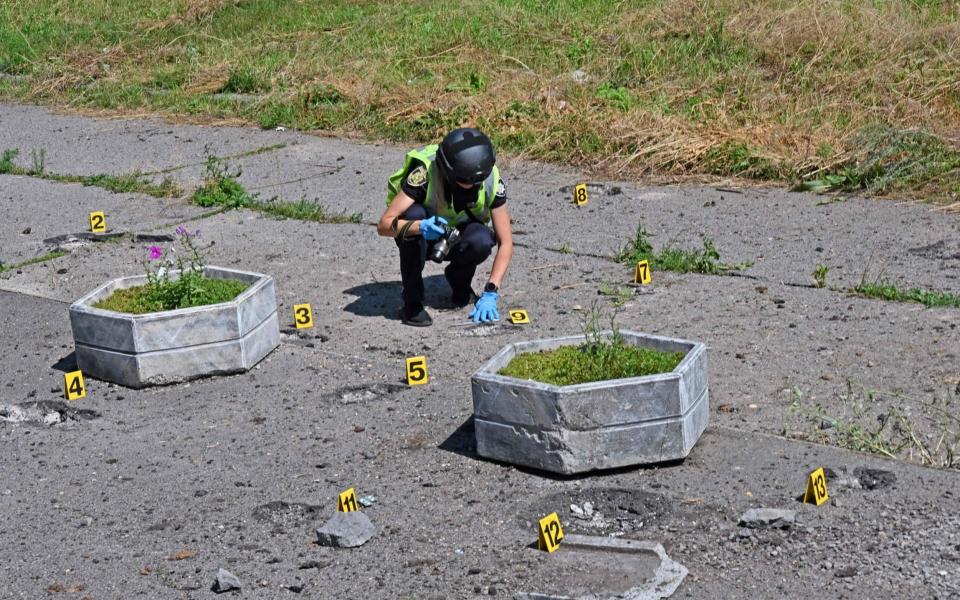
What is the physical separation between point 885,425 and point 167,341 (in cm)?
363

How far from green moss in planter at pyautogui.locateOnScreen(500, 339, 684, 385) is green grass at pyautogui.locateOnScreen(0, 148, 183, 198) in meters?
5.88

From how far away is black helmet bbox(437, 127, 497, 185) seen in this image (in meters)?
7.09

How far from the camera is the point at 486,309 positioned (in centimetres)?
766

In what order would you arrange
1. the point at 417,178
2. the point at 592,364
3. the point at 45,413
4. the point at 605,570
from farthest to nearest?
the point at 417,178 < the point at 45,413 < the point at 592,364 < the point at 605,570

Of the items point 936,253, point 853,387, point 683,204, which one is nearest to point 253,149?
point 683,204

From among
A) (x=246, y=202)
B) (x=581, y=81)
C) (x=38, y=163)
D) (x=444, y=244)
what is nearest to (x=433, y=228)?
(x=444, y=244)

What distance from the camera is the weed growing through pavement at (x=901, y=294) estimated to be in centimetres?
760

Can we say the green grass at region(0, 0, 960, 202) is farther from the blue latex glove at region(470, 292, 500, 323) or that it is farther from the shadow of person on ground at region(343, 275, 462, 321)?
the blue latex glove at region(470, 292, 500, 323)

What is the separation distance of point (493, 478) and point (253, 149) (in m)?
7.35

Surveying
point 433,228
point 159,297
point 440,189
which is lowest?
point 159,297

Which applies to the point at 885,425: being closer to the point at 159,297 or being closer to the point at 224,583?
the point at 224,583

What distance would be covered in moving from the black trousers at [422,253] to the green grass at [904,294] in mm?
2242

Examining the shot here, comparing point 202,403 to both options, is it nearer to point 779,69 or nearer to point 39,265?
point 39,265

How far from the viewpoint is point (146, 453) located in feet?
20.4
